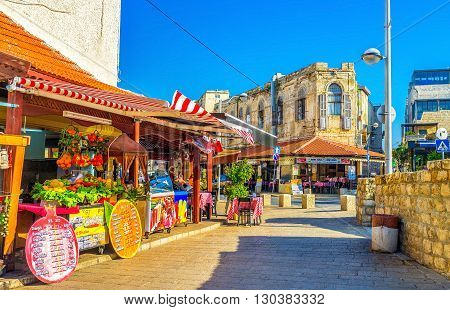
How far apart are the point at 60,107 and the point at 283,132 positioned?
29.1 metres

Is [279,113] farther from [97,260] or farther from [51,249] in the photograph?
[51,249]

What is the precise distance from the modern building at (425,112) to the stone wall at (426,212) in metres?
12.4

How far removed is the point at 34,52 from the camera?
30.2 ft

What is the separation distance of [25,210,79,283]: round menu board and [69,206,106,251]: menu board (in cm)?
37

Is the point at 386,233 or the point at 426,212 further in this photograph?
the point at 386,233

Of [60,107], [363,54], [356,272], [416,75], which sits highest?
[416,75]

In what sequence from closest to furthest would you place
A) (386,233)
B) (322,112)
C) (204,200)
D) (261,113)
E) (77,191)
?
(77,191) < (386,233) < (204,200) < (322,112) < (261,113)

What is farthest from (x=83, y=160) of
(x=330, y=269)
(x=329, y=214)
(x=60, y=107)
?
(x=329, y=214)

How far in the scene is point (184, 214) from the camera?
33.9 feet

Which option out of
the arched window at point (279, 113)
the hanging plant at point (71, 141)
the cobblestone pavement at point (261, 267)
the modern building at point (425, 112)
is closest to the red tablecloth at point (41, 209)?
the cobblestone pavement at point (261, 267)

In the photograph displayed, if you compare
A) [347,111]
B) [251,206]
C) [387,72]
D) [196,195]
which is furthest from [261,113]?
[196,195]

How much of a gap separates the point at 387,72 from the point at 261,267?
7.17 metres

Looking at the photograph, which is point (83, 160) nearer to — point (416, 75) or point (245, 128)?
point (245, 128)

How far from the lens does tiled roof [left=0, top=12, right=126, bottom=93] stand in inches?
317
